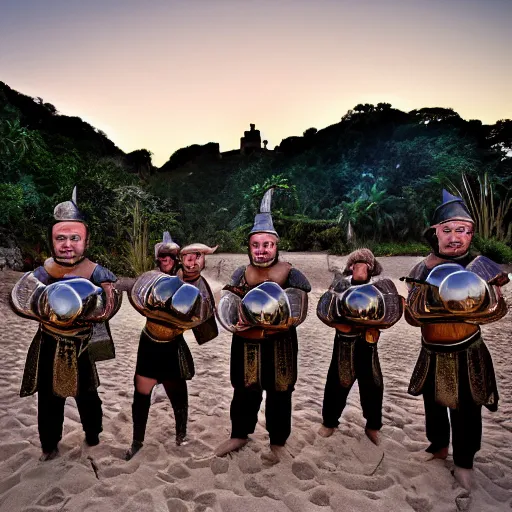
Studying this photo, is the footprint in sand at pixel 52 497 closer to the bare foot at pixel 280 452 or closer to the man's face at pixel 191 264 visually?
the bare foot at pixel 280 452

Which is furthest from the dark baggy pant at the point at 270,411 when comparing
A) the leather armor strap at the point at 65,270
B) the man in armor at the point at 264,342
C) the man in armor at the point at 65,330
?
the leather armor strap at the point at 65,270

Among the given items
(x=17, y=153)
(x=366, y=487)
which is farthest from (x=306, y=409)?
(x=17, y=153)

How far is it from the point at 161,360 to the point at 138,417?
462mm

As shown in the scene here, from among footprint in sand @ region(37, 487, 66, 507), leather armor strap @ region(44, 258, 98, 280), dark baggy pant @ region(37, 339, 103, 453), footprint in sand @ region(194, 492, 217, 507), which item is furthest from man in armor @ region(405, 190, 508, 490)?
footprint in sand @ region(37, 487, 66, 507)

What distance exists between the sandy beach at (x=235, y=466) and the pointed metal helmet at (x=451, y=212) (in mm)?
1638

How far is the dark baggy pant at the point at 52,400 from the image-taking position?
2361 mm

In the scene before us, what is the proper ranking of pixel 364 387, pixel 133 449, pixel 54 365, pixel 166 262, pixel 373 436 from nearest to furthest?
pixel 54 365 → pixel 133 449 → pixel 364 387 → pixel 373 436 → pixel 166 262

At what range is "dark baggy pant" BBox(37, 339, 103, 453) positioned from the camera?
236 cm

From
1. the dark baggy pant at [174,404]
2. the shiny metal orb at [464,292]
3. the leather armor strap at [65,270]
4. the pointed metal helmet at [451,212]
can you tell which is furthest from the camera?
the dark baggy pant at [174,404]

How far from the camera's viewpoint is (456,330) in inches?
87.7

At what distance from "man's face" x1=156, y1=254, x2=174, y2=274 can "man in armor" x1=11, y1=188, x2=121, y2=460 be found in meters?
0.53

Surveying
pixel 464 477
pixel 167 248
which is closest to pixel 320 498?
pixel 464 477

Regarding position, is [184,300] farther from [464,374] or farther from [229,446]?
[464,374]

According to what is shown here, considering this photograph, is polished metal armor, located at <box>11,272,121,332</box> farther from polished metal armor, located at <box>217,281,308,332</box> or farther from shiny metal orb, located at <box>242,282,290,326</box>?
shiny metal orb, located at <box>242,282,290,326</box>
